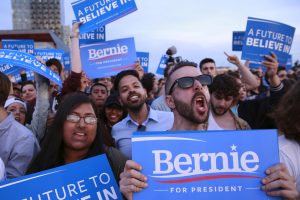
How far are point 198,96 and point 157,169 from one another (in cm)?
82

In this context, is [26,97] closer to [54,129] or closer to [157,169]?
Result: [54,129]

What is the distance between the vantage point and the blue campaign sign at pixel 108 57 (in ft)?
19.4

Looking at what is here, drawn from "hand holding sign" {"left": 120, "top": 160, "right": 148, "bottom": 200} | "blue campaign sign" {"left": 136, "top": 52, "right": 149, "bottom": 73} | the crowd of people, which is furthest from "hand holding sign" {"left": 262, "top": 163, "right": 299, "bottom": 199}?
"blue campaign sign" {"left": 136, "top": 52, "right": 149, "bottom": 73}

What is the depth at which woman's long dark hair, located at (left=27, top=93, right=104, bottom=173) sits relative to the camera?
8.49 ft

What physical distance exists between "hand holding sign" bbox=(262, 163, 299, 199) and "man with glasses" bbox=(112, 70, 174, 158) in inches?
71.6

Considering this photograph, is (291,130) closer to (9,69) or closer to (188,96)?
(188,96)

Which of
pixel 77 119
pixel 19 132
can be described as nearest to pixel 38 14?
pixel 19 132

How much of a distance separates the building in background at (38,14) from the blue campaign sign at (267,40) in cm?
8468

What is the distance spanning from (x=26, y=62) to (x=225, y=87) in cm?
218

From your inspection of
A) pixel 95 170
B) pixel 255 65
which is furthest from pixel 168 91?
pixel 255 65

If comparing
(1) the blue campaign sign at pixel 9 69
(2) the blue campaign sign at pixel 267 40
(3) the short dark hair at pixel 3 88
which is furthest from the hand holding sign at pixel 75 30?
(2) the blue campaign sign at pixel 267 40

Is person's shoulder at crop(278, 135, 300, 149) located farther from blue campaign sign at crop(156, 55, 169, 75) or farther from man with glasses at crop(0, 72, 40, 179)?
blue campaign sign at crop(156, 55, 169, 75)

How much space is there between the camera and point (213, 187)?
1.94m

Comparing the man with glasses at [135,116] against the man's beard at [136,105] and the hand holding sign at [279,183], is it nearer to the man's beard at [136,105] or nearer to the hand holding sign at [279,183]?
the man's beard at [136,105]
